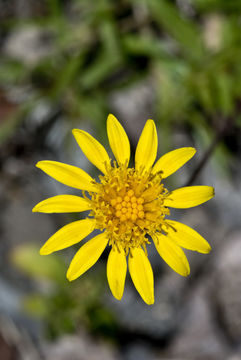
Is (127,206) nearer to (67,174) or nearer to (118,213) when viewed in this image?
(118,213)

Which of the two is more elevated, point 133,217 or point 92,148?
point 92,148

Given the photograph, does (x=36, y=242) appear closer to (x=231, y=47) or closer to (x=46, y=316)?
(x=46, y=316)

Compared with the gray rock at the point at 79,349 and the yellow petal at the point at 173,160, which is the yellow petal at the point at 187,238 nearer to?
the yellow petal at the point at 173,160

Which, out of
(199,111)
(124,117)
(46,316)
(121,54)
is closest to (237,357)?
(46,316)

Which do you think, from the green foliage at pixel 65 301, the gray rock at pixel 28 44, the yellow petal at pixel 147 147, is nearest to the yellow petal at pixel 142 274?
the yellow petal at pixel 147 147

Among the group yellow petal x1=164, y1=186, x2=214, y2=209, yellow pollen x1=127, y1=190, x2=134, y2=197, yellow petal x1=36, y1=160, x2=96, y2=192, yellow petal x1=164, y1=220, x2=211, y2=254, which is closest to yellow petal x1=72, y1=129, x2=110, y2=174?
yellow petal x1=36, y1=160, x2=96, y2=192

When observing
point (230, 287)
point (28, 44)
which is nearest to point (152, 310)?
point (230, 287)
